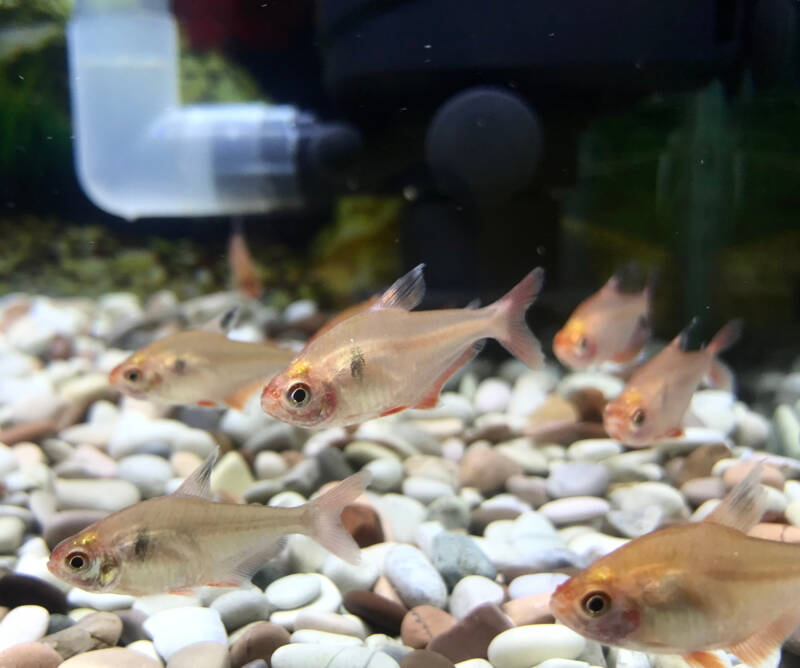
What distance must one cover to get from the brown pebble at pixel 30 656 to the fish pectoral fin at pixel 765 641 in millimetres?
1799

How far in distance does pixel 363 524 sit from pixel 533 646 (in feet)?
3.06

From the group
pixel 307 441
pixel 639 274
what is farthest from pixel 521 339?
pixel 639 274

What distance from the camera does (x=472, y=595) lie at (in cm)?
243

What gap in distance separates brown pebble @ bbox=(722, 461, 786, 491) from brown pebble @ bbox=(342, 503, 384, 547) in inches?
58.8

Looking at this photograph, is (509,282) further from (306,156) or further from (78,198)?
(78,198)

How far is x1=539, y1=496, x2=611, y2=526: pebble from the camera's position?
3041 mm

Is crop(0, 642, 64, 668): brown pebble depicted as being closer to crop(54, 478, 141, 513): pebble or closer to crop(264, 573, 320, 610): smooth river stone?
crop(264, 573, 320, 610): smooth river stone

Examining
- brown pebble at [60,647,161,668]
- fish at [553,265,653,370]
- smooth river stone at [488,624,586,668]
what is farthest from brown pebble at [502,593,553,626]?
fish at [553,265,653,370]

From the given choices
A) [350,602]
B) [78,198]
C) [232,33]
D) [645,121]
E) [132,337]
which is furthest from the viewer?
[78,198]

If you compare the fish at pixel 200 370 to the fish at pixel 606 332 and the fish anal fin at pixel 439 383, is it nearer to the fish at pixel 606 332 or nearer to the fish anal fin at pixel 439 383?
the fish anal fin at pixel 439 383

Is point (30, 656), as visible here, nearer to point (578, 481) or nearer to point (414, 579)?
point (414, 579)

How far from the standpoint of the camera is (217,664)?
81.2 inches

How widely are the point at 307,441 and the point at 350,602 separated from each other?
1.49 metres

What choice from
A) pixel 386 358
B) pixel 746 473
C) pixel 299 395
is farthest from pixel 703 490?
pixel 299 395
